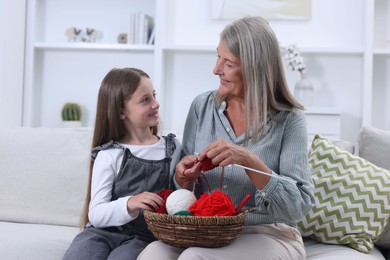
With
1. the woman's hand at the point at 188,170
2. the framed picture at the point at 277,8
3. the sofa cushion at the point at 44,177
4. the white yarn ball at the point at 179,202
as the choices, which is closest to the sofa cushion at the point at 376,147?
the woman's hand at the point at 188,170

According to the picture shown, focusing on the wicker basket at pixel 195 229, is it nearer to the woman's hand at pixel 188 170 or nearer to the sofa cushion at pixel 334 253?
the woman's hand at pixel 188 170

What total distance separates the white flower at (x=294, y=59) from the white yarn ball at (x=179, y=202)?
2785 mm

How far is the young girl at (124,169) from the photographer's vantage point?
1.95m

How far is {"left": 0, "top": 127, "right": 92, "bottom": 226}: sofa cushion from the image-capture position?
2494mm

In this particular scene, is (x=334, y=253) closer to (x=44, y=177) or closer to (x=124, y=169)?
(x=124, y=169)

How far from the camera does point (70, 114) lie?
4.82 metres

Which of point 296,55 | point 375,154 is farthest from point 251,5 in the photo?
point 375,154

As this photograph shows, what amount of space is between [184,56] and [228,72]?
2.87 meters

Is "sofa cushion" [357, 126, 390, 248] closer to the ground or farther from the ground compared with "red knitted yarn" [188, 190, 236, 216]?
farther from the ground

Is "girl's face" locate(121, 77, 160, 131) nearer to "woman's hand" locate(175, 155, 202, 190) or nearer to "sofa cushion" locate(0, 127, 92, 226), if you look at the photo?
"woman's hand" locate(175, 155, 202, 190)

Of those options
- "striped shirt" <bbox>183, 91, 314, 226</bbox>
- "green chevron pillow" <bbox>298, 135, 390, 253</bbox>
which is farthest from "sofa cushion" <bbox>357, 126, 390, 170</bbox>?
"striped shirt" <bbox>183, 91, 314, 226</bbox>

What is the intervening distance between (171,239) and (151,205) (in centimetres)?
21

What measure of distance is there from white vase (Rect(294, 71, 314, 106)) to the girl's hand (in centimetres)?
269

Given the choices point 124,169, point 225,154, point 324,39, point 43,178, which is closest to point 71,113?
point 324,39
